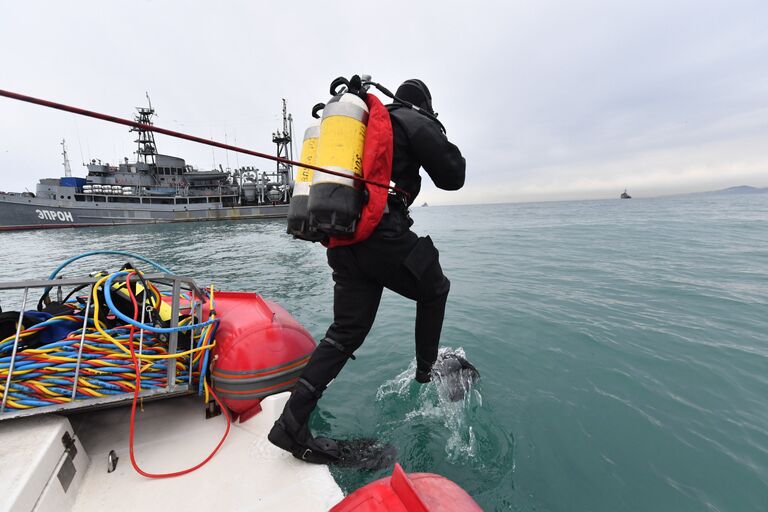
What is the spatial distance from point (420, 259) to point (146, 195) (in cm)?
4475

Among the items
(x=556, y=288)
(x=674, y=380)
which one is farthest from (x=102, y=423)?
(x=556, y=288)

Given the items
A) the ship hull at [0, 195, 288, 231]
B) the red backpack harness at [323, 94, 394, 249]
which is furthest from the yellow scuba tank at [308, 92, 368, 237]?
the ship hull at [0, 195, 288, 231]

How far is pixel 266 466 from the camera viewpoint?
2.04 m

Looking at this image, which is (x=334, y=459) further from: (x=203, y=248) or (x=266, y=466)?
(x=203, y=248)

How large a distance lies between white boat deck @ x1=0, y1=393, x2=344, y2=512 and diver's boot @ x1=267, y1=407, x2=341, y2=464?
69 mm

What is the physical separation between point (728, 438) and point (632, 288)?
15.7 ft

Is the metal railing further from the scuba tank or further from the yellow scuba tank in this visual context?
the yellow scuba tank

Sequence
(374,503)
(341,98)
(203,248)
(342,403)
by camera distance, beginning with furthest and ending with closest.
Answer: (203,248), (342,403), (341,98), (374,503)

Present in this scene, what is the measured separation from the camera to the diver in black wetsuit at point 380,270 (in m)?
2.04

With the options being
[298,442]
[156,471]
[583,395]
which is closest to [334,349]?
[298,442]

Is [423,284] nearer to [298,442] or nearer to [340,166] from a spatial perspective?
[340,166]

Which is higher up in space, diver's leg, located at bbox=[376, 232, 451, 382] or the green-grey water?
diver's leg, located at bbox=[376, 232, 451, 382]

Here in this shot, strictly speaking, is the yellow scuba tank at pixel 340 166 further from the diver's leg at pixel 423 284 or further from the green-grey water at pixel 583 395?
the green-grey water at pixel 583 395

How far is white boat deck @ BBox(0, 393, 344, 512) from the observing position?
161 centimetres
